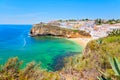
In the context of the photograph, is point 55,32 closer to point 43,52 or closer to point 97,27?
point 97,27

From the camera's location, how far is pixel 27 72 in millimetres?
16422

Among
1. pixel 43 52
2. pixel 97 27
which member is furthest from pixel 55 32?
pixel 43 52

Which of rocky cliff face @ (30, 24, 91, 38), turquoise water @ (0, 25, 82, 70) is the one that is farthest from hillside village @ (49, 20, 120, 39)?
turquoise water @ (0, 25, 82, 70)

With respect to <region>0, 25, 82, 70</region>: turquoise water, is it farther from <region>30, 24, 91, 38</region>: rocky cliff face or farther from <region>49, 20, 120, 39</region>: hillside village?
<region>30, 24, 91, 38</region>: rocky cliff face

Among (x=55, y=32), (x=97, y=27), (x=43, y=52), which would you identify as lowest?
(x=43, y=52)

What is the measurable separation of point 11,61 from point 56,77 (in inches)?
143

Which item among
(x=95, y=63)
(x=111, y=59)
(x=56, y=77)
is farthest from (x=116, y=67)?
(x=95, y=63)

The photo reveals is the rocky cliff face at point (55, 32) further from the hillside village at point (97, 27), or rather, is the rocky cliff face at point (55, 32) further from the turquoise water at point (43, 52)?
the turquoise water at point (43, 52)

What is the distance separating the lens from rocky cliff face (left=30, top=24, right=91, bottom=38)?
3477 inches

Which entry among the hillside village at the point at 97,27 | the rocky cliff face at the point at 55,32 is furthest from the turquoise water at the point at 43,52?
the rocky cliff face at the point at 55,32

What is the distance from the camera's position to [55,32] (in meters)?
98.7

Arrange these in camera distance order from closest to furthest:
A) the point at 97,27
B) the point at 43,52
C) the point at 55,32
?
the point at 43,52 < the point at 97,27 < the point at 55,32

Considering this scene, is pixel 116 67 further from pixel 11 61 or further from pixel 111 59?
pixel 11 61

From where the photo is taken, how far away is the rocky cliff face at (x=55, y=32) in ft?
290
